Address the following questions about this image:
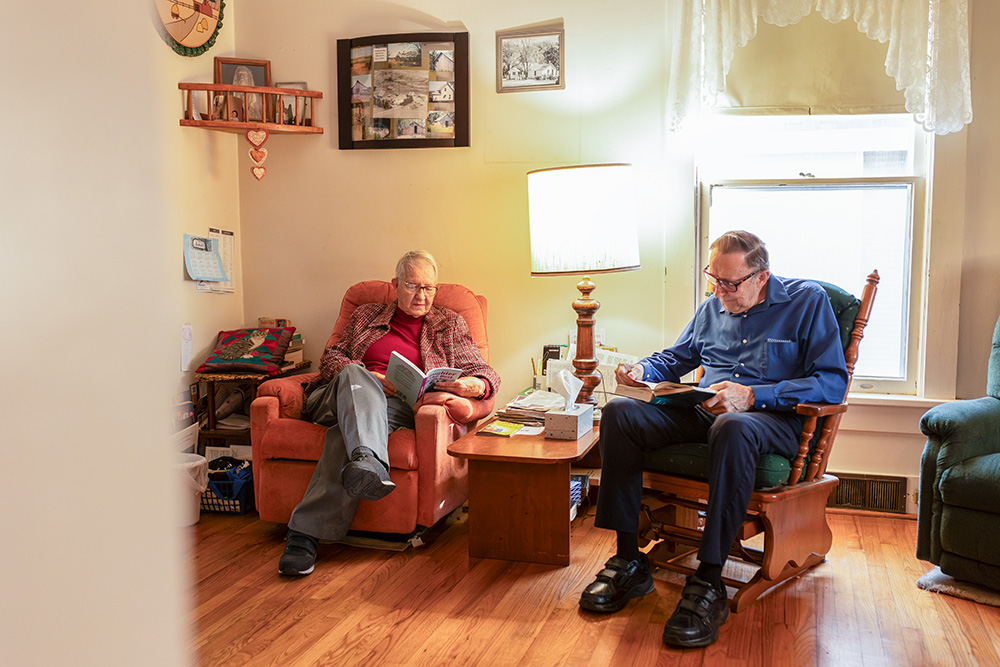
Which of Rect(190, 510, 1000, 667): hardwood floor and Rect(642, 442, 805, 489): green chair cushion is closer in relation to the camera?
Rect(190, 510, 1000, 667): hardwood floor

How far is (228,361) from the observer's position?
3316mm

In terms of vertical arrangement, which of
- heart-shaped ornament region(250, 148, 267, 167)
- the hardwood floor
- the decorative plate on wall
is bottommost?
the hardwood floor

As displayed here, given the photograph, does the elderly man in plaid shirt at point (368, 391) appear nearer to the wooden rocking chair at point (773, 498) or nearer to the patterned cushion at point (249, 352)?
the patterned cushion at point (249, 352)

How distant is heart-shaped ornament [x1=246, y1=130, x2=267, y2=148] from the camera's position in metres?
3.45

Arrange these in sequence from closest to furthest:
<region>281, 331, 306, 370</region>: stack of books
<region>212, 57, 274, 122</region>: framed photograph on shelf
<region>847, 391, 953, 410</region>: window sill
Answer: <region>847, 391, 953, 410</region>: window sill < <region>212, 57, 274, 122</region>: framed photograph on shelf < <region>281, 331, 306, 370</region>: stack of books

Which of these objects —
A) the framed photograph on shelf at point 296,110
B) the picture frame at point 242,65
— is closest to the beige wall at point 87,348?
the framed photograph on shelf at point 296,110

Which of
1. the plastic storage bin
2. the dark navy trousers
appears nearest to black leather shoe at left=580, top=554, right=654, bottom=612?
the dark navy trousers

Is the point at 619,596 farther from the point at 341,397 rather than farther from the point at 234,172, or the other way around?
the point at 234,172

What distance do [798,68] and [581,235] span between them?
1179 mm

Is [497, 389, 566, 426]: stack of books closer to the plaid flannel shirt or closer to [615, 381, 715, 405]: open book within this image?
the plaid flannel shirt

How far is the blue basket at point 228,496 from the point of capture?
3.12 metres

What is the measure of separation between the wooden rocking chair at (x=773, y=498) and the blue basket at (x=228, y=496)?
5.42ft

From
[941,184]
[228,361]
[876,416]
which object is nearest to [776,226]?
[941,184]

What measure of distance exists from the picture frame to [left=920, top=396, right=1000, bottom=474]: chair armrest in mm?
3134
